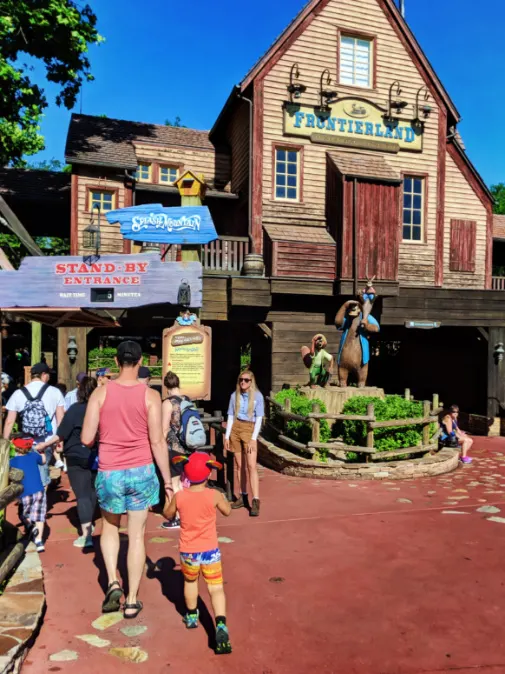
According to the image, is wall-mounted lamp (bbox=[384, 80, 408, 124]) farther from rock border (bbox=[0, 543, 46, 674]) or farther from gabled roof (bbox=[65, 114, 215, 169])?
rock border (bbox=[0, 543, 46, 674])

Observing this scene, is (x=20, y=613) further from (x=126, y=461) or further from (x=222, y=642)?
(x=222, y=642)

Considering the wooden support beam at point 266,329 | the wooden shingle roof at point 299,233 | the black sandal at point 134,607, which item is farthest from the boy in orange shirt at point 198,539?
the wooden shingle roof at point 299,233

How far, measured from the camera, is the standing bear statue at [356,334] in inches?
422

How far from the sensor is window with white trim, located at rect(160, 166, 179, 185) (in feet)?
57.3

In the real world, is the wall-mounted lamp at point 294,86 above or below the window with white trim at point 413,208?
above

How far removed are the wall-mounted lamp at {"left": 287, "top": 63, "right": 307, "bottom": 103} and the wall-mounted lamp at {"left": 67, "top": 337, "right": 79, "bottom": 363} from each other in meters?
8.66

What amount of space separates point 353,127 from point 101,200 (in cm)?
735

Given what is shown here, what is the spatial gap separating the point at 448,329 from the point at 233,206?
25.3 ft

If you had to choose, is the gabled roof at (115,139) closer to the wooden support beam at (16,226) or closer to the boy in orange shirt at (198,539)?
the wooden support beam at (16,226)

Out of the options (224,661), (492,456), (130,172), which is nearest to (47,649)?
(224,661)

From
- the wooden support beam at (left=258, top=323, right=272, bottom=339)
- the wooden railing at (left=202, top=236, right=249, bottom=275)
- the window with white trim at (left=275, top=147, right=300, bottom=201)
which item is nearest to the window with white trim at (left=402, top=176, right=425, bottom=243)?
the window with white trim at (left=275, top=147, right=300, bottom=201)

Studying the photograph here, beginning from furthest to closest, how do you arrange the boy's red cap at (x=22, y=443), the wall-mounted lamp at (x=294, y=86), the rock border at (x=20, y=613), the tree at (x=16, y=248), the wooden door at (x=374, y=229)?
the tree at (x=16, y=248)
the wall-mounted lamp at (x=294, y=86)
the wooden door at (x=374, y=229)
the boy's red cap at (x=22, y=443)
the rock border at (x=20, y=613)

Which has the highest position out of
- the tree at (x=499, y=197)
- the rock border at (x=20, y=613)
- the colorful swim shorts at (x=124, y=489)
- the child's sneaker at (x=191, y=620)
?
the tree at (x=499, y=197)

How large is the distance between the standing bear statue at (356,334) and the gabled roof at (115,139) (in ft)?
26.6
